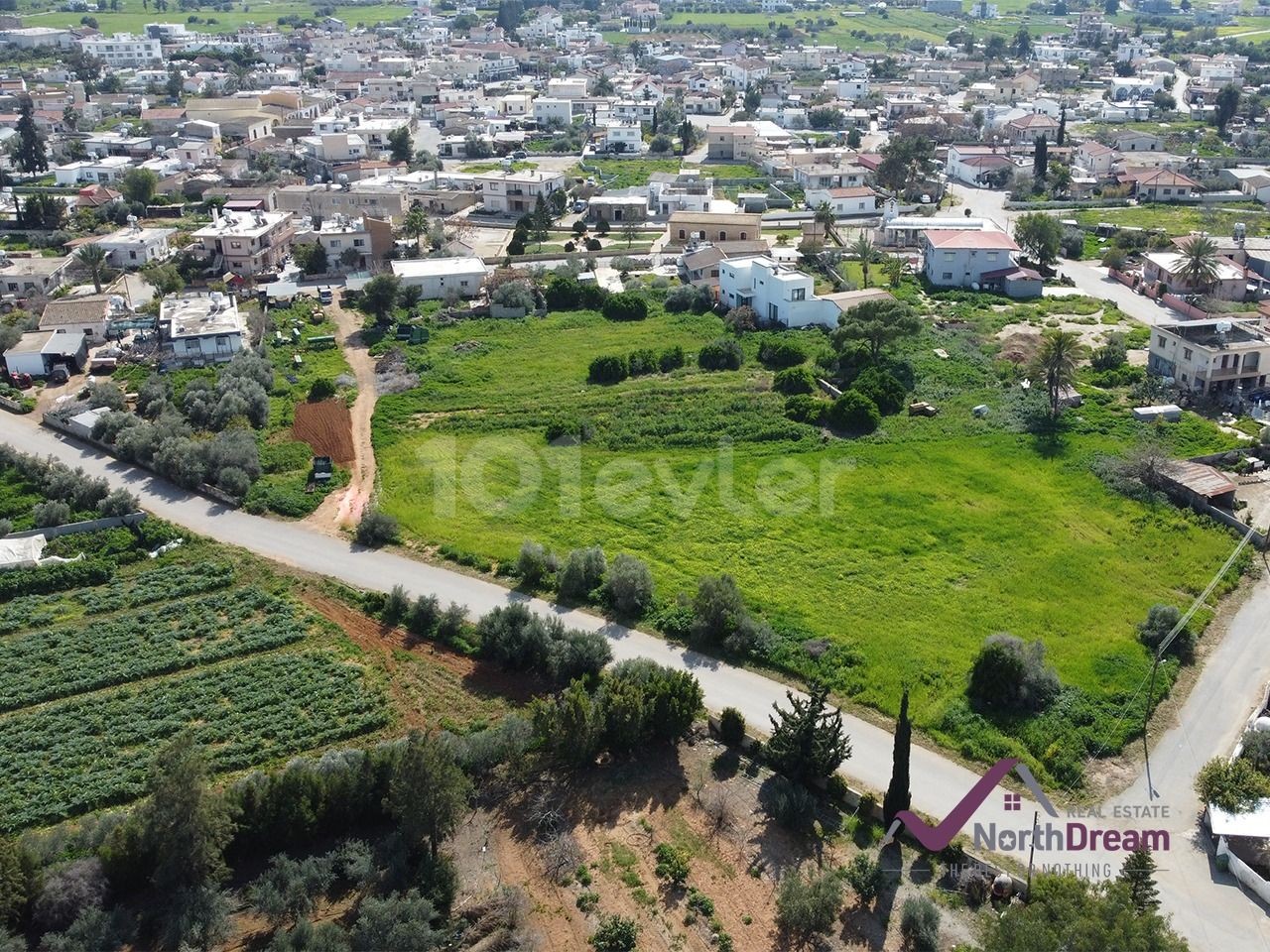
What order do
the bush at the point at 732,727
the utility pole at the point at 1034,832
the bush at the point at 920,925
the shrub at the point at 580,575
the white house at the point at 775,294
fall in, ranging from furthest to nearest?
the white house at the point at 775,294
the shrub at the point at 580,575
the bush at the point at 732,727
the utility pole at the point at 1034,832
the bush at the point at 920,925

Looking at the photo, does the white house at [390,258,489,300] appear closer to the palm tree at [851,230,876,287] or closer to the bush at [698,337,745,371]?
the bush at [698,337,745,371]

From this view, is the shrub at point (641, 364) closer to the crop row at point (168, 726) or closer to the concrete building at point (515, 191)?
the crop row at point (168, 726)

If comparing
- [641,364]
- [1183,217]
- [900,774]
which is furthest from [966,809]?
[1183,217]

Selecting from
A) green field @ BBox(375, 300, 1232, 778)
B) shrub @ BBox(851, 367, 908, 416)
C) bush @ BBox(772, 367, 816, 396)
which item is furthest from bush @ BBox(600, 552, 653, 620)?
bush @ BBox(772, 367, 816, 396)

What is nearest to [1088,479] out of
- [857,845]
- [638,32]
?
[857,845]

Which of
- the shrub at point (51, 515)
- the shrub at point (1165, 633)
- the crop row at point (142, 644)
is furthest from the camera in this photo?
the shrub at point (51, 515)

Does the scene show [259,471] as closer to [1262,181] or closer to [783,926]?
[783,926]

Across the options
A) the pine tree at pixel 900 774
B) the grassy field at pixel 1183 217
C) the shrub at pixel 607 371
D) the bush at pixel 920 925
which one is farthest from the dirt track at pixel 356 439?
the grassy field at pixel 1183 217
